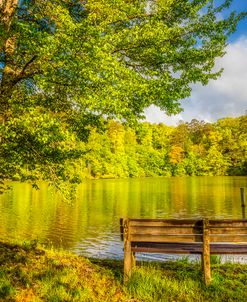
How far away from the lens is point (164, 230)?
360 inches

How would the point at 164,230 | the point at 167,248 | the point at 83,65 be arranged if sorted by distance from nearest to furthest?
1. the point at 83,65
2. the point at 164,230
3. the point at 167,248

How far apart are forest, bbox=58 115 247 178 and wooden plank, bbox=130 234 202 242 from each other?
93.8 m

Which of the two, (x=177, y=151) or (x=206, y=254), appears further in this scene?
(x=177, y=151)

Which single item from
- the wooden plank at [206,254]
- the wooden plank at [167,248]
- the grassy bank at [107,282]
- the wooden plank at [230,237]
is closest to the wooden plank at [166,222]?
the wooden plank at [206,254]

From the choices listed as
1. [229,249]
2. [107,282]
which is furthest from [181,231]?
[107,282]

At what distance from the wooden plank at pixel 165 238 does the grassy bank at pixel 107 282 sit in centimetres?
79

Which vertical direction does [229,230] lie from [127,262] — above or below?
above

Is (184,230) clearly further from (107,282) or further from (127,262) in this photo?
(107,282)

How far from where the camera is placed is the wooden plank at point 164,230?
909 centimetres

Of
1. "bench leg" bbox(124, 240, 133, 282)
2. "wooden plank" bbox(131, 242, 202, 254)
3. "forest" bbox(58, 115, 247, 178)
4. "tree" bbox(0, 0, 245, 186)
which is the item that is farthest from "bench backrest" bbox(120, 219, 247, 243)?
"forest" bbox(58, 115, 247, 178)

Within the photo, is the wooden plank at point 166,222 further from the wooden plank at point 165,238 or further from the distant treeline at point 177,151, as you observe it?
the distant treeline at point 177,151

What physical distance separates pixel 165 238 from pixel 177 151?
395ft

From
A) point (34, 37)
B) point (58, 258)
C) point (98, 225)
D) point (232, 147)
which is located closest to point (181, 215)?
point (98, 225)

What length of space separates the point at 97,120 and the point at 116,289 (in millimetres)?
4018
